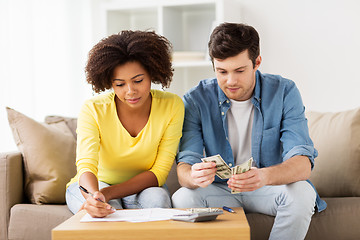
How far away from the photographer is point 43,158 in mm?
2535

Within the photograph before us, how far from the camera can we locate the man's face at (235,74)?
2.11 metres

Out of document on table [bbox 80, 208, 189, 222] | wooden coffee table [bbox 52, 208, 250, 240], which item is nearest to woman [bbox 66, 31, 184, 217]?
document on table [bbox 80, 208, 189, 222]

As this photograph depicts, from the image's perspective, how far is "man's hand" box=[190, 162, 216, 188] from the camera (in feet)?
6.14

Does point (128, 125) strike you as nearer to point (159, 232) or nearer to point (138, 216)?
point (138, 216)

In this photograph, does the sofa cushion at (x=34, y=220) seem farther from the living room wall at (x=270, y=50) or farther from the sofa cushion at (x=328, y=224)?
the sofa cushion at (x=328, y=224)

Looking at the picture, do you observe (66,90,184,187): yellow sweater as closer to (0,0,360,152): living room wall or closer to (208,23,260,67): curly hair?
(208,23,260,67): curly hair

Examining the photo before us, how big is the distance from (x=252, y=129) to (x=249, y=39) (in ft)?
1.34

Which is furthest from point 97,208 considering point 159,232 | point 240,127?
point 240,127

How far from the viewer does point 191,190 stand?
2139 mm

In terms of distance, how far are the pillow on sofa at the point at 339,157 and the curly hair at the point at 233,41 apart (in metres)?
0.71

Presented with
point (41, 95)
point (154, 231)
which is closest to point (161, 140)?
point (154, 231)

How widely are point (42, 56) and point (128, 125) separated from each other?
4.48ft

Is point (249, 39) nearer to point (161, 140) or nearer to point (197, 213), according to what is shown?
point (161, 140)

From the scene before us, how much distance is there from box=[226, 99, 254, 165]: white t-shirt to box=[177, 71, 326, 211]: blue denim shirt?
Result: 0.10ft
